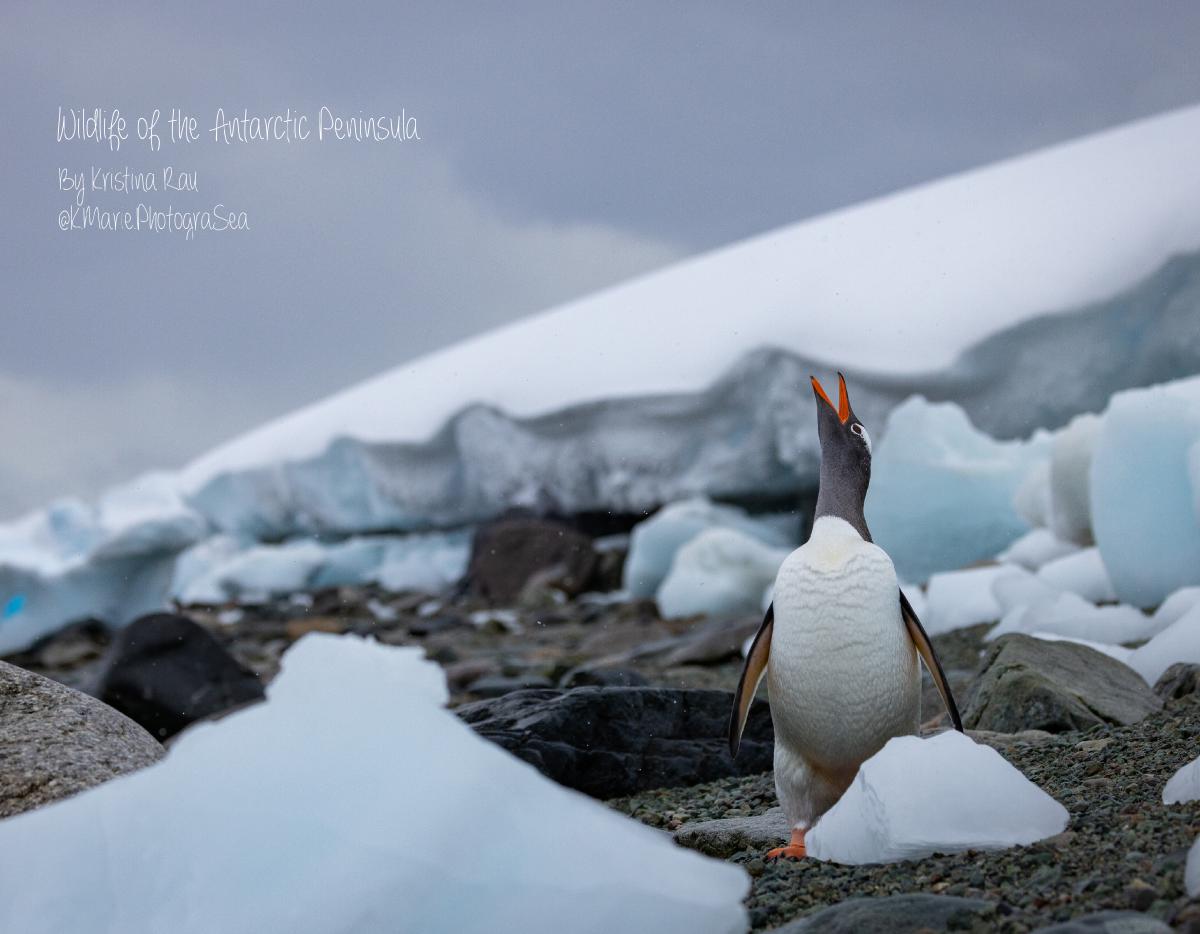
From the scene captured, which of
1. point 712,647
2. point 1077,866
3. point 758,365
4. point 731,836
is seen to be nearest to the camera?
point 1077,866

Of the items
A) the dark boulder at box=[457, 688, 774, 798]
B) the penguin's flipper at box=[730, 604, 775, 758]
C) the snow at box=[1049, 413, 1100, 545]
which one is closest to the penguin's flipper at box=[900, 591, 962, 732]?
the penguin's flipper at box=[730, 604, 775, 758]

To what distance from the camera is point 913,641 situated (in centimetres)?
247

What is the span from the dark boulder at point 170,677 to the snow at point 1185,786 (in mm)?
4775

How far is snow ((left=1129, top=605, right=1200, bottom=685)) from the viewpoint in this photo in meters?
3.76

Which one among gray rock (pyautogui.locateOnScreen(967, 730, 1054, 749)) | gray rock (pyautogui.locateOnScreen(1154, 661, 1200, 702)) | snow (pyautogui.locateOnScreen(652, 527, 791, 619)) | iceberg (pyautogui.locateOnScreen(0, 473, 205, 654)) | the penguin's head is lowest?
iceberg (pyautogui.locateOnScreen(0, 473, 205, 654))

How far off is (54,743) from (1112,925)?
7.59 ft

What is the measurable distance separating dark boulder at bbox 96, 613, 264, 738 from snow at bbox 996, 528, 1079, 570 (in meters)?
4.84

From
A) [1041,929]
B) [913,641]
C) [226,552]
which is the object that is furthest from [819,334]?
[226,552]

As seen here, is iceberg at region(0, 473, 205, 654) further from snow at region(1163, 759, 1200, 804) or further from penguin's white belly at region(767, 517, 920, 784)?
snow at region(1163, 759, 1200, 804)

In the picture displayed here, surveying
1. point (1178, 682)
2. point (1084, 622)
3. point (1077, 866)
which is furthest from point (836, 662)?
point (1084, 622)

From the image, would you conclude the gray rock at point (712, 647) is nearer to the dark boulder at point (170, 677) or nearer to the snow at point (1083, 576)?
the snow at point (1083, 576)

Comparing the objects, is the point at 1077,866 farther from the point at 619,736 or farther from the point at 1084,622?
the point at 1084,622

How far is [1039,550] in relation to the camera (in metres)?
7.43

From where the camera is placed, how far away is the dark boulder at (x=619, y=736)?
126 inches
